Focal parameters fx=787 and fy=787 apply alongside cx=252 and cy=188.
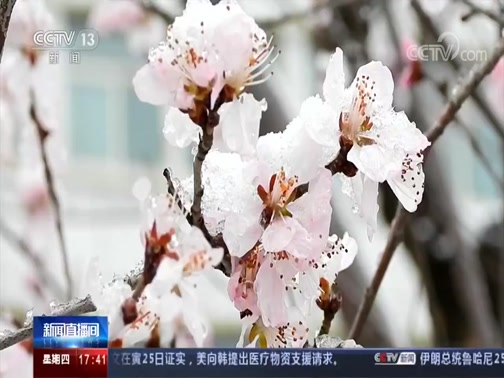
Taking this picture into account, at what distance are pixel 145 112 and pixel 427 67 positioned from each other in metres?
0.64

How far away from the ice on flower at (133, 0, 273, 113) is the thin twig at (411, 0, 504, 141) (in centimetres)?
38

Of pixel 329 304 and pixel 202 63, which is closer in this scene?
pixel 202 63

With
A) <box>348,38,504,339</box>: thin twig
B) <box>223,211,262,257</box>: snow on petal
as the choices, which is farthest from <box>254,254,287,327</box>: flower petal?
<box>348,38,504,339</box>: thin twig

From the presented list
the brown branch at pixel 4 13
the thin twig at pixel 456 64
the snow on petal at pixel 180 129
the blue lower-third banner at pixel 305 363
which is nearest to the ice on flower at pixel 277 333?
the blue lower-third banner at pixel 305 363

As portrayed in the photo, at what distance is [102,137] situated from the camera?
4.85 ft

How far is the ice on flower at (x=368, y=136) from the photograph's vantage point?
430 mm

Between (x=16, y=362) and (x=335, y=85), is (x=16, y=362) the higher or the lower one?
the lower one

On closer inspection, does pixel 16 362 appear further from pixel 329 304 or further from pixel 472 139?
pixel 472 139

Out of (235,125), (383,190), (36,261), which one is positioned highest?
(235,125)

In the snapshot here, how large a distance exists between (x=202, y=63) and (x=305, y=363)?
0.75 ft

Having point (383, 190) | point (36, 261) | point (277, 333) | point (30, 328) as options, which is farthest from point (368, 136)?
point (36, 261)

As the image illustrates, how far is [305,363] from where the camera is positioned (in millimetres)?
525

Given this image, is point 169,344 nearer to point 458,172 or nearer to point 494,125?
point 494,125

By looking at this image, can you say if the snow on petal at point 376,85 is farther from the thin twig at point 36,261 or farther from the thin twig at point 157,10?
the thin twig at point 36,261
